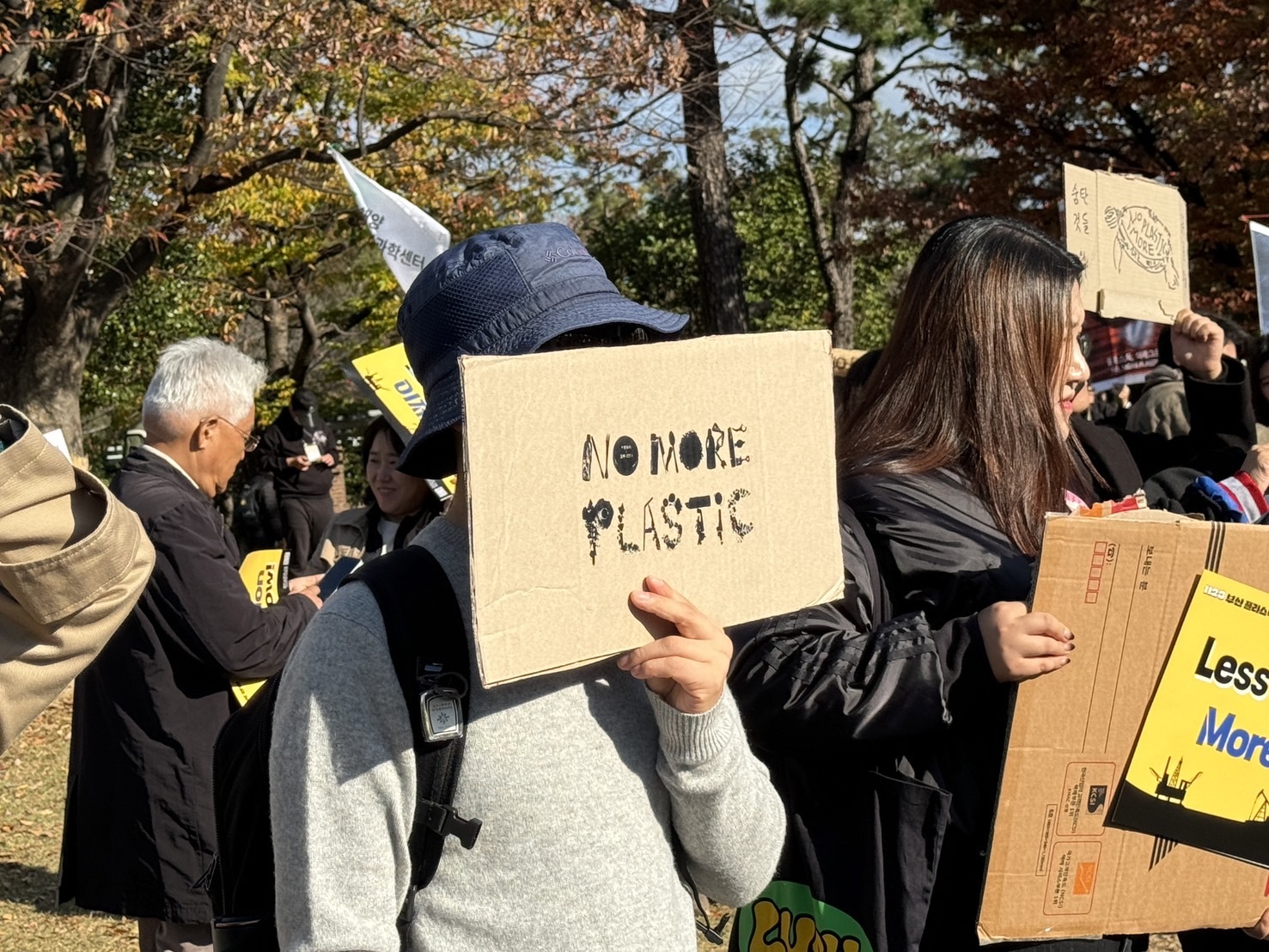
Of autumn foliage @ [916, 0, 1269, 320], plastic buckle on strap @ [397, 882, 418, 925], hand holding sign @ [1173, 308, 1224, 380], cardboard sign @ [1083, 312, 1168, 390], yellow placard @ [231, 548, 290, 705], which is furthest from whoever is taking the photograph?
autumn foliage @ [916, 0, 1269, 320]

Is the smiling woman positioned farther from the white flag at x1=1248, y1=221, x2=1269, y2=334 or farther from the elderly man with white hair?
the white flag at x1=1248, y1=221, x2=1269, y2=334

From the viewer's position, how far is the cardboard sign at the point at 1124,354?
5.94 metres

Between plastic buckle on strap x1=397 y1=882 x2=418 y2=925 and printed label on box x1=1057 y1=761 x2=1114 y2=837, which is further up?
plastic buckle on strap x1=397 y1=882 x2=418 y2=925

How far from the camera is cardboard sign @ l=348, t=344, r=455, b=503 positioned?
4.09m

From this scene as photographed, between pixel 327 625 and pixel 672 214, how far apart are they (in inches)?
866

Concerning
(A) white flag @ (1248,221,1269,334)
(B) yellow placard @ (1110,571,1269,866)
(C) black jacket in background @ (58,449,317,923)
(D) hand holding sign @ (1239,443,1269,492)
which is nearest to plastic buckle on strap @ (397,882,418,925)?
(B) yellow placard @ (1110,571,1269,866)

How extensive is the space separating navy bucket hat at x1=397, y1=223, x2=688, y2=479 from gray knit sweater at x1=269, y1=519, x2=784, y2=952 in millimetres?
155

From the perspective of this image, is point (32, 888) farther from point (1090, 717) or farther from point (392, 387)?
point (1090, 717)

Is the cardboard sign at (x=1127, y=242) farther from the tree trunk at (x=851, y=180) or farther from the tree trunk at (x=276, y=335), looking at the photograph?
the tree trunk at (x=276, y=335)

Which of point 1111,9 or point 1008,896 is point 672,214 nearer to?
point 1111,9

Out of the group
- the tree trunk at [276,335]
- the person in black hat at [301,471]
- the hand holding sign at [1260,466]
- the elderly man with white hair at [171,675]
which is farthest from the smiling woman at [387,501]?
the tree trunk at [276,335]

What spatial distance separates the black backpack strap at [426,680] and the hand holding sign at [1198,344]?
275 centimetres

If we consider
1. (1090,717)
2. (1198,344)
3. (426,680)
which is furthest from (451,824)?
(1198,344)

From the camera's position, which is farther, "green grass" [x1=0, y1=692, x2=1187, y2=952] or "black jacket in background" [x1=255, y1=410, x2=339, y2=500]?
"black jacket in background" [x1=255, y1=410, x2=339, y2=500]
